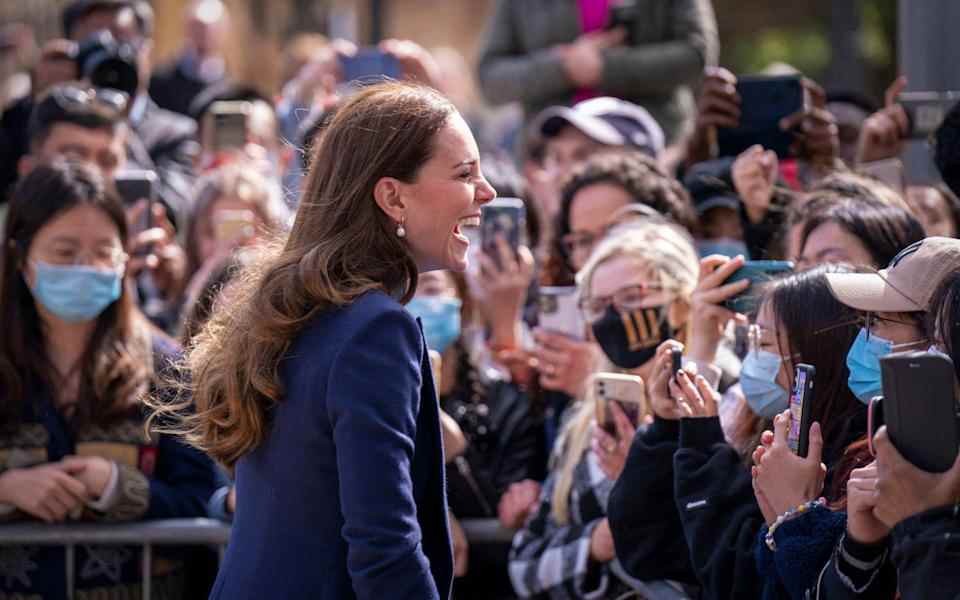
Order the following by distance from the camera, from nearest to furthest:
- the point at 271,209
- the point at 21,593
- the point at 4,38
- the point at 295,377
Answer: the point at 295,377 → the point at 21,593 → the point at 271,209 → the point at 4,38

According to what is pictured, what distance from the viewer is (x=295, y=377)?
304 cm

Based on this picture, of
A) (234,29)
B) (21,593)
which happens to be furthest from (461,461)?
(234,29)

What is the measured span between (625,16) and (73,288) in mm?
2987

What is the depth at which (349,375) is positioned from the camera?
2.92 m

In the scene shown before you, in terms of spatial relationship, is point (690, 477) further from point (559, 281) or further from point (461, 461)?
point (559, 281)

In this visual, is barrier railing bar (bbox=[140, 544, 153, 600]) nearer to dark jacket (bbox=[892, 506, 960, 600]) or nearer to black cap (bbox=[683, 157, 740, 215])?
black cap (bbox=[683, 157, 740, 215])

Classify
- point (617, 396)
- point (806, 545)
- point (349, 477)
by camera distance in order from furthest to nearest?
1. point (617, 396)
2. point (806, 545)
3. point (349, 477)

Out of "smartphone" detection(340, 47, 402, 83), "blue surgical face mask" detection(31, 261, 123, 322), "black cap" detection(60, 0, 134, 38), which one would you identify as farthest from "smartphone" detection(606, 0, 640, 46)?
"blue surgical face mask" detection(31, 261, 123, 322)

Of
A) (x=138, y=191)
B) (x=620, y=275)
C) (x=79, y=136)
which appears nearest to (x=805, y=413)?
(x=620, y=275)

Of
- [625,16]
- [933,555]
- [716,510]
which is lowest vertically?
[716,510]

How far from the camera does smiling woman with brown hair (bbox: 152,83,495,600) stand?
9.46 ft

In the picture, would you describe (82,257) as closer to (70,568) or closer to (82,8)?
(70,568)

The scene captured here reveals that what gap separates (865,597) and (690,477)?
78cm

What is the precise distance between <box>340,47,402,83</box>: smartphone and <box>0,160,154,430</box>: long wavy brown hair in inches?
81.1
